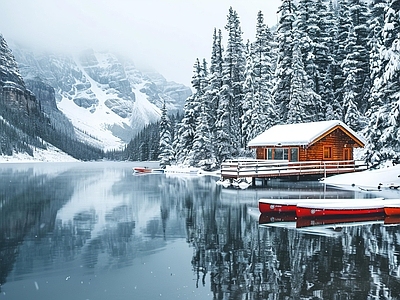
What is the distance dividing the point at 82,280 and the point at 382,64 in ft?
92.6

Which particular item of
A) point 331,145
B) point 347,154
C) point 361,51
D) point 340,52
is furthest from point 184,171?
point 361,51

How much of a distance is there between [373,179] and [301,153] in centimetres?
729

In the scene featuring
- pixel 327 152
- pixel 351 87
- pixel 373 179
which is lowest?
pixel 373 179

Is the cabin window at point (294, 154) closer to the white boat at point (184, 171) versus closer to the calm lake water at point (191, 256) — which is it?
the calm lake water at point (191, 256)

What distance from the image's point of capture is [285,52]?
44875mm

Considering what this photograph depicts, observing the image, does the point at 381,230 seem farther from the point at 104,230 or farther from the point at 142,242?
the point at 104,230

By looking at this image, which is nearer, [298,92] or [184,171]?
[298,92]

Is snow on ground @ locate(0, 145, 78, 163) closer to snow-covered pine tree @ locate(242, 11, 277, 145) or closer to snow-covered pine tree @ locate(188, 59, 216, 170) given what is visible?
snow-covered pine tree @ locate(188, 59, 216, 170)

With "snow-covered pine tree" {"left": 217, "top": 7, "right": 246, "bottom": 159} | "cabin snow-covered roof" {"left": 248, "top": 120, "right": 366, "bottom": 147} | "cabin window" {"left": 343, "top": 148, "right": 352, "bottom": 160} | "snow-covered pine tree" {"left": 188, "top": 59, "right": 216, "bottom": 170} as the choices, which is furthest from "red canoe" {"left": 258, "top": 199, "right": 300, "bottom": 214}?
"snow-covered pine tree" {"left": 188, "top": 59, "right": 216, "bottom": 170}

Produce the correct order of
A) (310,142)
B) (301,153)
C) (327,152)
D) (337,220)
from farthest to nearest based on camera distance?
(327,152)
(301,153)
(310,142)
(337,220)

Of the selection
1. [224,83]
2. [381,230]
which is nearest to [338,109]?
[224,83]

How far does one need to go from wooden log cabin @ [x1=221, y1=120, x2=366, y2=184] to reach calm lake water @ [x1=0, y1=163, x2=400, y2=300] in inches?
464

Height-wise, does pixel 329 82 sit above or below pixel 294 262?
above

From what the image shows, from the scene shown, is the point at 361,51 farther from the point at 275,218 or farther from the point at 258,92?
the point at 275,218
